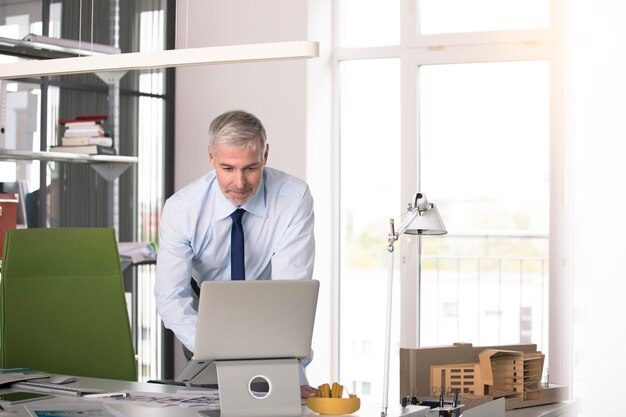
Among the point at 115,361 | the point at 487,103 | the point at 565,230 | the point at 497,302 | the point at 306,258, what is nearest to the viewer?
the point at 306,258

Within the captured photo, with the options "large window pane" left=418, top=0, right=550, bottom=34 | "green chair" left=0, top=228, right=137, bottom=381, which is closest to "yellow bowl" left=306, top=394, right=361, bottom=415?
"green chair" left=0, top=228, right=137, bottom=381

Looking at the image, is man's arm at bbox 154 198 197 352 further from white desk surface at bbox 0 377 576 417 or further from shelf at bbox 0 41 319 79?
shelf at bbox 0 41 319 79

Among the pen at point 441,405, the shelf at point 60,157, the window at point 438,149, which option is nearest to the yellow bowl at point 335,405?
the pen at point 441,405

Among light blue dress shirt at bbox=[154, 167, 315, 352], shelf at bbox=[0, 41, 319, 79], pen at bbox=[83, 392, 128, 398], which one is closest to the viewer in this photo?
shelf at bbox=[0, 41, 319, 79]

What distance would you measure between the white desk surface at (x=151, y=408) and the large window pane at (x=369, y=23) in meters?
2.88

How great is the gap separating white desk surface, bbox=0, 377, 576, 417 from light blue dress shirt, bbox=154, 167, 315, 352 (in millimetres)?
400

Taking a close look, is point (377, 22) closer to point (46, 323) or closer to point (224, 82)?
point (224, 82)

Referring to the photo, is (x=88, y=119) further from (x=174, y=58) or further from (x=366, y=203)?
(x=174, y=58)

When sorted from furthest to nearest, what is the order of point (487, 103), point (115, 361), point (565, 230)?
point (487, 103)
point (565, 230)
point (115, 361)

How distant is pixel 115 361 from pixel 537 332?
9.15 ft

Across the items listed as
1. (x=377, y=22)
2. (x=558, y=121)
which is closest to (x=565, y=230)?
(x=558, y=121)

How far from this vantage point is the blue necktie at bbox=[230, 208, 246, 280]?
3324mm

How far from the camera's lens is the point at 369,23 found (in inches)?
210

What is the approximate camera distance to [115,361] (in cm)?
362
